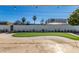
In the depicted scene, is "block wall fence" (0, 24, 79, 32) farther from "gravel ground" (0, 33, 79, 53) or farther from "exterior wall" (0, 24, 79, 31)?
"gravel ground" (0, 33, 79, 53)

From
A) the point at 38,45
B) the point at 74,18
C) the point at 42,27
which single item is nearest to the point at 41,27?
the point at 42,27

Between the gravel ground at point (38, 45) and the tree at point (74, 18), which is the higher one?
the tree at point (74, 18)

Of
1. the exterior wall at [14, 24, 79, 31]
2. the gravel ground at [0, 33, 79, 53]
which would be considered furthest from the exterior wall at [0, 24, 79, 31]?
the gravel ground at [0, 33, 79, 53]

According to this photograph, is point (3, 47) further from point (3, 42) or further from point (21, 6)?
point (21, 6)

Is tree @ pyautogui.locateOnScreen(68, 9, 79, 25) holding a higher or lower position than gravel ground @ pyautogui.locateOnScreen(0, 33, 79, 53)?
higher

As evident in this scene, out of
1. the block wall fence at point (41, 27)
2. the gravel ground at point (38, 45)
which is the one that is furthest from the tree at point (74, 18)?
the gravel ground at point (38, 45)

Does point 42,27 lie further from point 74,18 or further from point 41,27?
point 74,18

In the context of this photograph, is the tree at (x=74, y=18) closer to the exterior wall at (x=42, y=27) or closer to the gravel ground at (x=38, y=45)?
the exterior wall at (x=42, y=27)

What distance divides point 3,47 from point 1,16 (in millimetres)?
601

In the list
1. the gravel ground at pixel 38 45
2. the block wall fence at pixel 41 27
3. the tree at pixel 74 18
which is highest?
the tree at pixel 74 18

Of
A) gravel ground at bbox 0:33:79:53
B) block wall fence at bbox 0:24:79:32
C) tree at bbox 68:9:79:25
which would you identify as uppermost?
tree at bbox 68:9:79:25

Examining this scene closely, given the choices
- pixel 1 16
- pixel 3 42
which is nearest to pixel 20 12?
pixel 1 16

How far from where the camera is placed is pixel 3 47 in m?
4.10
